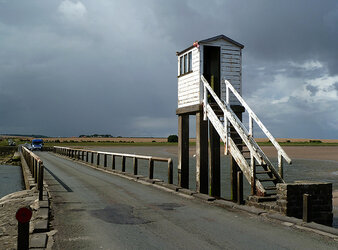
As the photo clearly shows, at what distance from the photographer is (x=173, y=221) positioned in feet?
24.6

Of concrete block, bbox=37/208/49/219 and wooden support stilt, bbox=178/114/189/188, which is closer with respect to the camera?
concrete block, bbox=37/208/49/219

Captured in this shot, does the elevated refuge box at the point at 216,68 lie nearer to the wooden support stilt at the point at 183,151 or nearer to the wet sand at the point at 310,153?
the wooden support stilt at the point at 183,151

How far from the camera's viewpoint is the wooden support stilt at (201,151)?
13626 millimetres

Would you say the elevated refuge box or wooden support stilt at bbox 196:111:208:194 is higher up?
the elevated refuge box

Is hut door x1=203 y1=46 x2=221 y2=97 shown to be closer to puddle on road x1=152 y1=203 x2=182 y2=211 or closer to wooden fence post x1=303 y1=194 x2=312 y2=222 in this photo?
puddle on road x1=152 y1=203 x2=182 y2=211

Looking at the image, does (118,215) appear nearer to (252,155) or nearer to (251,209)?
(251,209)

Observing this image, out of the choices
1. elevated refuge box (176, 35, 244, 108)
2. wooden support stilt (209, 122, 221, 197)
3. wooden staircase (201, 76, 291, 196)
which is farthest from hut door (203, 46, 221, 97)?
wooden support stilt (209, 122, 221, 197)

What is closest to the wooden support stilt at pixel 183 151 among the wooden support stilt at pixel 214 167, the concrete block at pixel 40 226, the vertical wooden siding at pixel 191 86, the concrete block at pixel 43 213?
the vertical wooden siding at pixel 191 86

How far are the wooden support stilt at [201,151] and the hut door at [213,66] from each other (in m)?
1.56

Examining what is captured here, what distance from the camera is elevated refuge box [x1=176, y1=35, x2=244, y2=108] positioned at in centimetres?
1400

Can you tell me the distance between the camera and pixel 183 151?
1506cm

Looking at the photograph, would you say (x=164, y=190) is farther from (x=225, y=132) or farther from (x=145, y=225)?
(x=145, y=225)

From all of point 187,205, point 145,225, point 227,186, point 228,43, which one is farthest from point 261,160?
point 227,186

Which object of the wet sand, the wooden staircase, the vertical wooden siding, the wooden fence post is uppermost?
the vertical wooden siding
